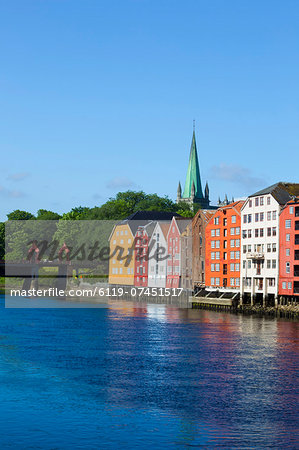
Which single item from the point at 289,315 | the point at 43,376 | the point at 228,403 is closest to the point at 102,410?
the point at 228,403

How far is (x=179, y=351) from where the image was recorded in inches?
2266

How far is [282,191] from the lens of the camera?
108438mm

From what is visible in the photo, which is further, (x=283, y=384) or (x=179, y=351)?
(x=179, y=351)

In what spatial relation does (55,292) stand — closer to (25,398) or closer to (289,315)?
(289,315)

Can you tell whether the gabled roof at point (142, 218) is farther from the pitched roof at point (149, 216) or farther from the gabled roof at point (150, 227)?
the gabled roof at point (150, 227)

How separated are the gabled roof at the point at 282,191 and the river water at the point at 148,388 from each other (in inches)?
1412

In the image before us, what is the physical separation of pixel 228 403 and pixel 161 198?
163 m

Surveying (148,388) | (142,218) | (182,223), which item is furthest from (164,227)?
(148,388)

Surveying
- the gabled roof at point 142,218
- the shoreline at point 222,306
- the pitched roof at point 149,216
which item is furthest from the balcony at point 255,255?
the pitched roof at point 149,216

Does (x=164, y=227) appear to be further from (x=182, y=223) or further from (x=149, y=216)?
(x=149, y=216)

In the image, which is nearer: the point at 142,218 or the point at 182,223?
the point at 182,223

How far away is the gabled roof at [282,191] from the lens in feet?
351

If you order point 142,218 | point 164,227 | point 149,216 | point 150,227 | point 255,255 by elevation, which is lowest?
point 255,255

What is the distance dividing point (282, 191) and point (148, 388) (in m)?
71.8
